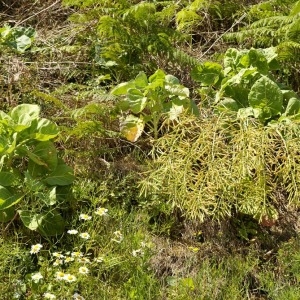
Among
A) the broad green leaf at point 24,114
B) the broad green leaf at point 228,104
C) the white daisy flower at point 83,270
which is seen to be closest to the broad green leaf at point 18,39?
the broad green leaf at point 24,114

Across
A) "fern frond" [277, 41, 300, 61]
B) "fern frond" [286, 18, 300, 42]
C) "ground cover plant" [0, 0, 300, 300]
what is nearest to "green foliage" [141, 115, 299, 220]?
"ground cover plant" [0, 0, 300, 300]

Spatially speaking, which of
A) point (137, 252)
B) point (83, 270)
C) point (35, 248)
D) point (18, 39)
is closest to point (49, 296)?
point (83, 270)

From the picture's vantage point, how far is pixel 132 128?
3980 millimetres

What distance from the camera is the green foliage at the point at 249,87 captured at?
381 centimetres

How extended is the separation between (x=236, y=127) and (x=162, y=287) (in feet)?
4.06

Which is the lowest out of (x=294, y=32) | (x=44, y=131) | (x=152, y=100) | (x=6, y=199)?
(x=294, y=32)

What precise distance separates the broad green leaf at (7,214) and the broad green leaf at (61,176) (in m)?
0.26

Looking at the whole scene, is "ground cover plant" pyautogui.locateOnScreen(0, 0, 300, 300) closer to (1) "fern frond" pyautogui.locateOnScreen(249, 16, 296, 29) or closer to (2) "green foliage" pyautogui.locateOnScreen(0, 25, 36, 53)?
(1) "fern frond" pyautogui.locateOnScreen(249, 16, 296, 29)

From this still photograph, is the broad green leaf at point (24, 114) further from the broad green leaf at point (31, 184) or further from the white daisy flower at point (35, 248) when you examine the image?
the white daisy flower at point (35, 248)

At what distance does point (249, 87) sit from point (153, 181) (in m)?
1.02

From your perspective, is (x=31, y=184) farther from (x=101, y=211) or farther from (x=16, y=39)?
(x=16, y=39)

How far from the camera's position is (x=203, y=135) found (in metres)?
3.61

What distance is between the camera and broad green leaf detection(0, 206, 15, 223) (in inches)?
130

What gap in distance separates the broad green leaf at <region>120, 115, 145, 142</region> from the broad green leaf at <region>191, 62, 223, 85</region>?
591 mm
